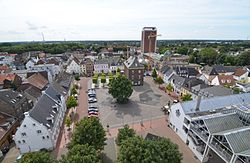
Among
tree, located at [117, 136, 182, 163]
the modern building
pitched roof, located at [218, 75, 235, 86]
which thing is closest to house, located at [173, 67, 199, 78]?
pitched roof, located at [218, 75, 235, 86]

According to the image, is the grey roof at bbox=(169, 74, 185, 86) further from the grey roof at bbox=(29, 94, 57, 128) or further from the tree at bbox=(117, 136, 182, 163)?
the grey roof at bbox=(29, 94, 57, 128)

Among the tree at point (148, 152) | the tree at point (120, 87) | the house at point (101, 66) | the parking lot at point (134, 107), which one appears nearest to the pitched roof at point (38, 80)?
the parking lot at point (134, 107)

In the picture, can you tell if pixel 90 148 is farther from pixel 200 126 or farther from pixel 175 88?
pixel 175 88

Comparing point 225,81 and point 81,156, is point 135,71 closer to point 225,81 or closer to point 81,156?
point 225,81

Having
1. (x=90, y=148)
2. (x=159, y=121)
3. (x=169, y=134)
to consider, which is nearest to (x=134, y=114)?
(x=159, y=121)

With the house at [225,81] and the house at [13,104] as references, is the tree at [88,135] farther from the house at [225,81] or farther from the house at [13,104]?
the house at [225,81]
